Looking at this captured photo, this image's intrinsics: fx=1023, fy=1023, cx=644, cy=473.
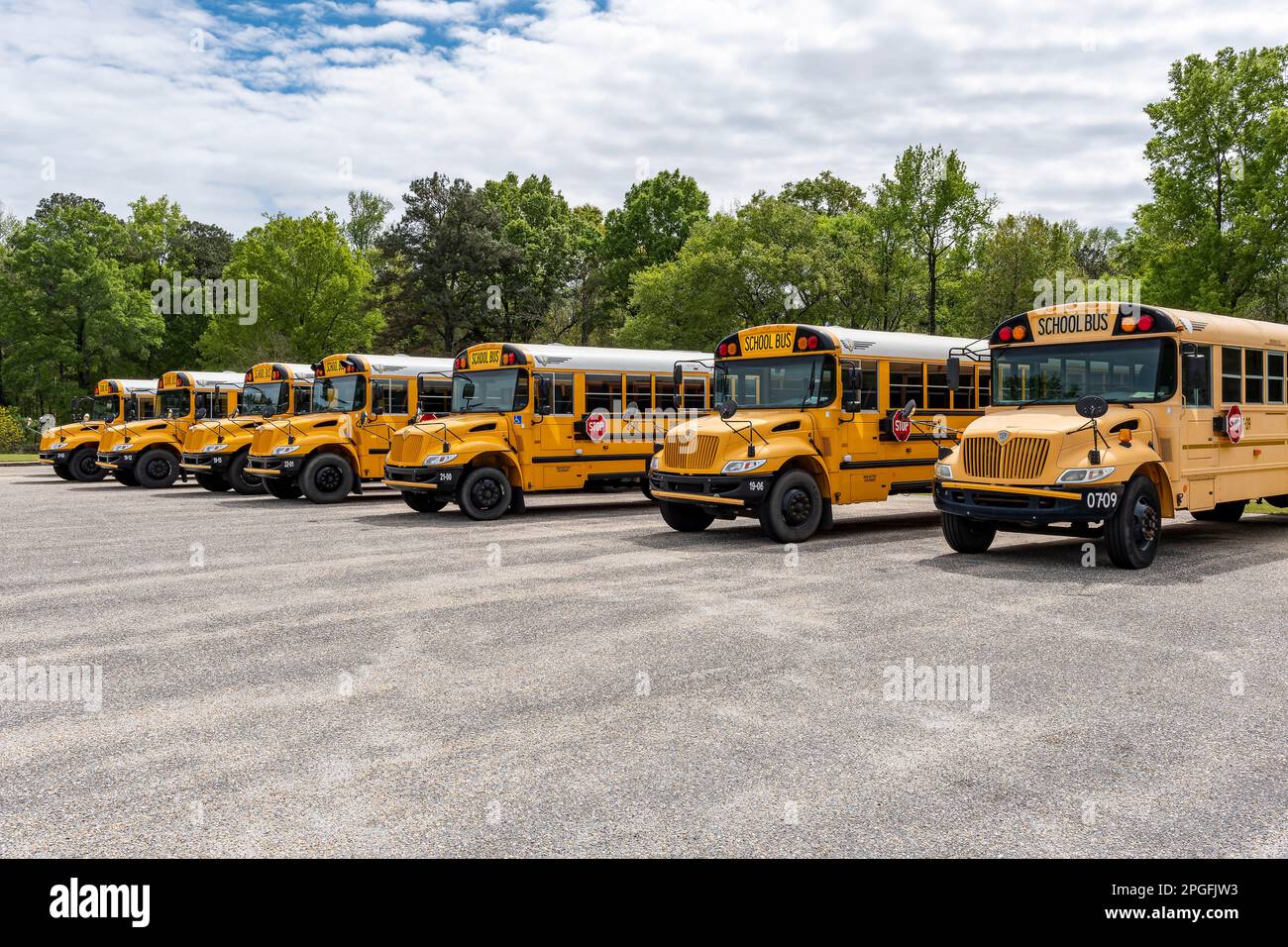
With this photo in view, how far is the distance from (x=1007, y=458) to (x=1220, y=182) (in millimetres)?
24608

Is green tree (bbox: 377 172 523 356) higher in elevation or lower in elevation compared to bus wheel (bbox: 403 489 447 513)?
higher

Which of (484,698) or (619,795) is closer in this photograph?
(619,795)

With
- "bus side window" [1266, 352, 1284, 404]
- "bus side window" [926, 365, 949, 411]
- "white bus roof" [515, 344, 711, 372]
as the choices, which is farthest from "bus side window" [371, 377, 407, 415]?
"bus side window" [1266, 352, 1284, 404]

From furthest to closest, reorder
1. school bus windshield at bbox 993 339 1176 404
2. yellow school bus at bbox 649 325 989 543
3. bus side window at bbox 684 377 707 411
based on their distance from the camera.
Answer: bus side window at bbox 684 377 707 411
yellow school bus at bbox 649 325 989 543
school bus windshield at bbox 993 339 1176 404

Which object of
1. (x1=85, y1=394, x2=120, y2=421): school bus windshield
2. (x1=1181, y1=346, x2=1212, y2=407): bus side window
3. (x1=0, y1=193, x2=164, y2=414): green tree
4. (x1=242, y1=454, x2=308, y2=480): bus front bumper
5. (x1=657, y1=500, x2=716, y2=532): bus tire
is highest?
(x1=0, y1=193, x2=164, y2=414): green tree

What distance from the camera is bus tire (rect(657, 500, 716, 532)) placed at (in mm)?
13594

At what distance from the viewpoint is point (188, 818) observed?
3936 mm

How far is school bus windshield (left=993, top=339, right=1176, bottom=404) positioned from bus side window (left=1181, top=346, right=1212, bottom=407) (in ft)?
0.70

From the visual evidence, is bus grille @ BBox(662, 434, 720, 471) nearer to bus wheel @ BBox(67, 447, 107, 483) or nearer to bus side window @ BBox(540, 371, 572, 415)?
bus side window @ BBox(540, 371, 572, 415)

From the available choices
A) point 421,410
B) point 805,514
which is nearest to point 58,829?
point 805,514

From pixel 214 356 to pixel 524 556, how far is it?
141 ft

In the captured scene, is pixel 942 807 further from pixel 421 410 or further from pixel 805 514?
pixel 421 410
